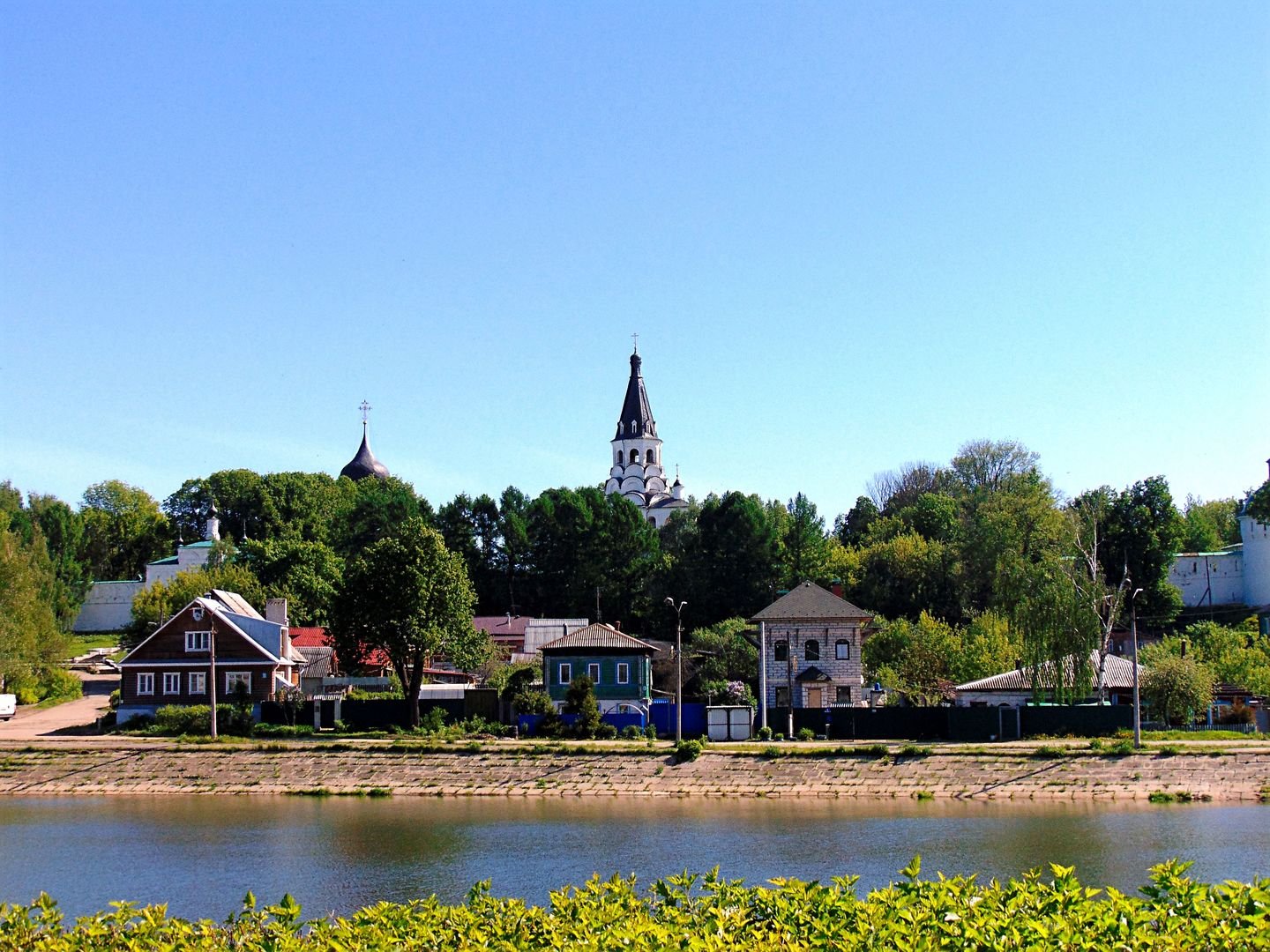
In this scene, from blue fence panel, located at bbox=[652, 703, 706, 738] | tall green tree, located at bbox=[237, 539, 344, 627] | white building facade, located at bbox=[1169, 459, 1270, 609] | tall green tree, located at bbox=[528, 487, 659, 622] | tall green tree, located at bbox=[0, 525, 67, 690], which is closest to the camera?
blue fence panel, located at bbox=[652, 703, 706, 738]

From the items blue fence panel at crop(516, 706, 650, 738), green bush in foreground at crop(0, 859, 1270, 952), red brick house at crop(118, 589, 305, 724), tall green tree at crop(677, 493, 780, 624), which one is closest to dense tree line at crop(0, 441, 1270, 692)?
tall green tree at crop(677, 493, 780, 624)

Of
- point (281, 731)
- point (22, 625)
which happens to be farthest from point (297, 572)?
point (281, 731)

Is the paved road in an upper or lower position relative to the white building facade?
lower

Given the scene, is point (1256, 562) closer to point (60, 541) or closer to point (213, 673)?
point (213, 673)

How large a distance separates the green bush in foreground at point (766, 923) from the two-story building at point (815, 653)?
172ft

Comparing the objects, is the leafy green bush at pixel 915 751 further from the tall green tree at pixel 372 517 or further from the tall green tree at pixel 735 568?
the tall green tree at pixel 372 517

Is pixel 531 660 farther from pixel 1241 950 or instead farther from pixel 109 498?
pixel 109 498

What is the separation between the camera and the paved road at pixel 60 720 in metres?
57.2

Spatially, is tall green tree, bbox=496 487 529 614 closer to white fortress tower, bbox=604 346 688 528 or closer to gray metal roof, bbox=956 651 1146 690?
white fortress tower, bbox=604 346 688 528

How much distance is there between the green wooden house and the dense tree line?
10.6m

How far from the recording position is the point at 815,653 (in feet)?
224

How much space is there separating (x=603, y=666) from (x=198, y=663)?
763 inches

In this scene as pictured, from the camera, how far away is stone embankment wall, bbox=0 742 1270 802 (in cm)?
4369

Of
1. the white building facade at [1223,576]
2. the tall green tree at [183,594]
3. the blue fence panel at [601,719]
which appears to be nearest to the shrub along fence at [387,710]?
the blue fence panel at [601,719]
